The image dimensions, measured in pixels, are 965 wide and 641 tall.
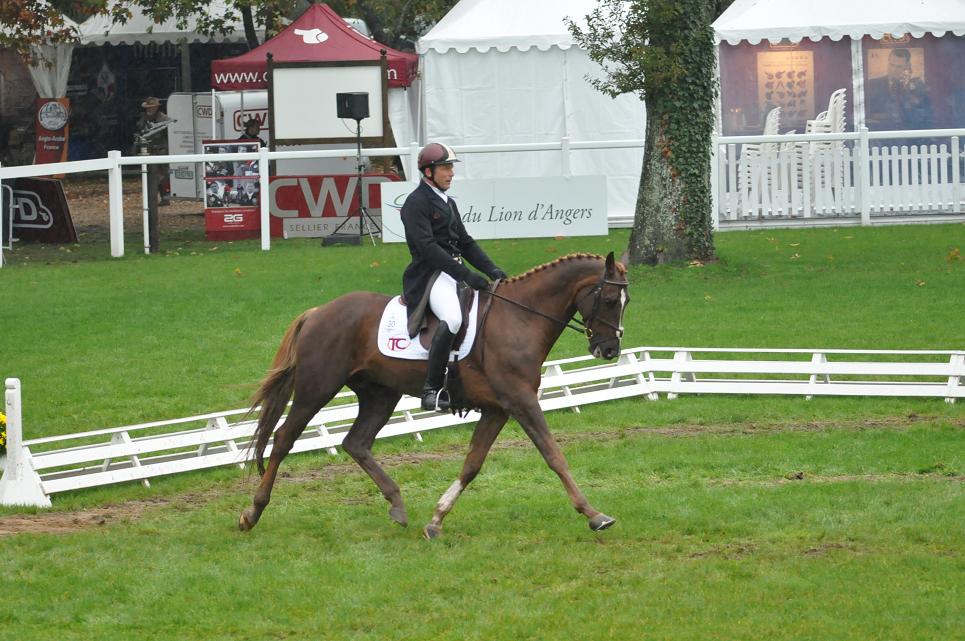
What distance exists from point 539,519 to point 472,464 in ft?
1.97

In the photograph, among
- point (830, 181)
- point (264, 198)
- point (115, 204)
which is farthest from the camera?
point (830, 181)

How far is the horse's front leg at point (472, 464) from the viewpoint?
8953 mm

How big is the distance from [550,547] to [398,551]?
0.90m

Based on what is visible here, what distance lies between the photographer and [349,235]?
80.0 ft

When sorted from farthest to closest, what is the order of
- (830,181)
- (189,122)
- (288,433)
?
(189,122) → (830,181) → (288,433)

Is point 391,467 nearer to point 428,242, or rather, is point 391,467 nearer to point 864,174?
point 428,242

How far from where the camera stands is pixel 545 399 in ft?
42.8

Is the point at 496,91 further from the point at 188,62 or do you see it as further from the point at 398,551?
the point at 398,551

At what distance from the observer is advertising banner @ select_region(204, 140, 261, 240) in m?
25.4

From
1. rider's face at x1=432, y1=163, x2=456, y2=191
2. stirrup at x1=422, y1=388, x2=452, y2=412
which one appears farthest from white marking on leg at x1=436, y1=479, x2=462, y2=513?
rider's face at x1=432, y1=163, x2=456, y2=191

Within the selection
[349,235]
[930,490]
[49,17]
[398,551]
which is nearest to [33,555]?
[398,551]

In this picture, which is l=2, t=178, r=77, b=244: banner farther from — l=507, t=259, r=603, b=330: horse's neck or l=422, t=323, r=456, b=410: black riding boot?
l=507, t=259, r=603, b=330: horse's neck

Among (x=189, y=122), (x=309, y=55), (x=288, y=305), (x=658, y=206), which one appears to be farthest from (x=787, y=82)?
(x=189, y=122)

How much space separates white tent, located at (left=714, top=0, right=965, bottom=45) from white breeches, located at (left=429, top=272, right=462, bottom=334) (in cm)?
1808
